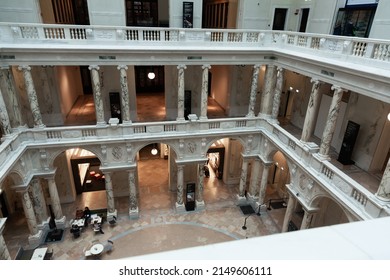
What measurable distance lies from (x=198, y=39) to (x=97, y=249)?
13.0 m

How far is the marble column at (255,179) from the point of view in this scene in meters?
19.9

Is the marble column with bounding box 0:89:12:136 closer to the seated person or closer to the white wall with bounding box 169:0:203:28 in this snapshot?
the seated person

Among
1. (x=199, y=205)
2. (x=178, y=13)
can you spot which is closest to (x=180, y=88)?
(x=178, y=13)

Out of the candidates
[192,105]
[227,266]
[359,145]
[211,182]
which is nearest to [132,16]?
[192,105]

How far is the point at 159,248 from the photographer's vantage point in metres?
16.7

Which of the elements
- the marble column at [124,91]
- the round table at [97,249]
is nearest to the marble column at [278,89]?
the marble column at [124,91]

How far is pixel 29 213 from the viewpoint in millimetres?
15742

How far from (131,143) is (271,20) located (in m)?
12.4

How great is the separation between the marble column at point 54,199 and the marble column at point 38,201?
504mm

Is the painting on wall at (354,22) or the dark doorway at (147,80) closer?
the painting on wall at (354,22)

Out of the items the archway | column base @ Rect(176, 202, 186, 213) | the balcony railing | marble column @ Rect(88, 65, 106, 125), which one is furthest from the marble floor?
the balcony railing

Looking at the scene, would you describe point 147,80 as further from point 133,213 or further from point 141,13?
point 133,213

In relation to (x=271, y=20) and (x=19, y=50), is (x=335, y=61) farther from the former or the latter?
(x=19, y=50)

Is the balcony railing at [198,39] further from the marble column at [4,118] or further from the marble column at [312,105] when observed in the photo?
the marble column at [4,118]
